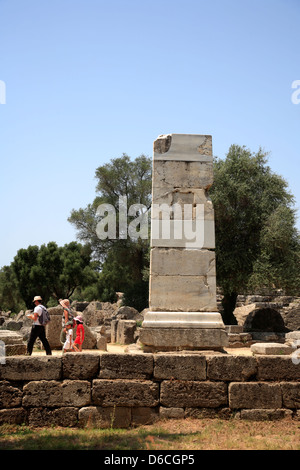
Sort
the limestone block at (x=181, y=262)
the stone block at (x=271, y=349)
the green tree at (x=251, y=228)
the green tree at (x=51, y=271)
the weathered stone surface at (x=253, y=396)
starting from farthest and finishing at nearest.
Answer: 1. the green tree at (x=51, y=271)
2. the green tree at (x=251, y=228)
3. the stone block at (x=271, y=349)
4. the limestone block at (x=181, y=262)
5. the weathered stone surface at (x=253, y=396)

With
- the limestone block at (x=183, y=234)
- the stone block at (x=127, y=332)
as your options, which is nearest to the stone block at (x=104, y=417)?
the limestone block at (x=183, y=234)

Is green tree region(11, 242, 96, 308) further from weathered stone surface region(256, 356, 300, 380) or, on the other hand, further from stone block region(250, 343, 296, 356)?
weathered stone surface region(256, 356, 300, 380)

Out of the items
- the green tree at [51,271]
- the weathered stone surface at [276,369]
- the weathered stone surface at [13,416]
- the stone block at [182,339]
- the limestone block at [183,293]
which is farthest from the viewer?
the green tree at [51,271]

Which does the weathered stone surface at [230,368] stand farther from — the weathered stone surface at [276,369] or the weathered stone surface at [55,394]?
the weathered stone surface at [55,394]

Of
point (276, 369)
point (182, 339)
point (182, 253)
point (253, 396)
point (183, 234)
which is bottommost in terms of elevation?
point (253, 396)

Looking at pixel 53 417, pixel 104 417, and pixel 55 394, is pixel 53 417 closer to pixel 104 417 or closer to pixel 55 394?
pixel 55 394

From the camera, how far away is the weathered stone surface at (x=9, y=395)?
19.4 ft

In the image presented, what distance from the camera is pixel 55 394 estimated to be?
5.96 m

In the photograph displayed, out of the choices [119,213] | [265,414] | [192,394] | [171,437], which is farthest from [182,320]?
[119,213]

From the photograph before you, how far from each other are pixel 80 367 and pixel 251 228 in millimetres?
16918

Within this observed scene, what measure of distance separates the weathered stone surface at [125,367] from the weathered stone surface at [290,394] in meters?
1.75

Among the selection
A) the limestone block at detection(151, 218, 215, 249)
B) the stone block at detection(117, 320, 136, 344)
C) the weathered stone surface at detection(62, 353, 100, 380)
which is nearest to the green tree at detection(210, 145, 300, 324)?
the stone block at detection(117, 320, 136, 344)

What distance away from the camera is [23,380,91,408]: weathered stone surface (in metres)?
5.94
